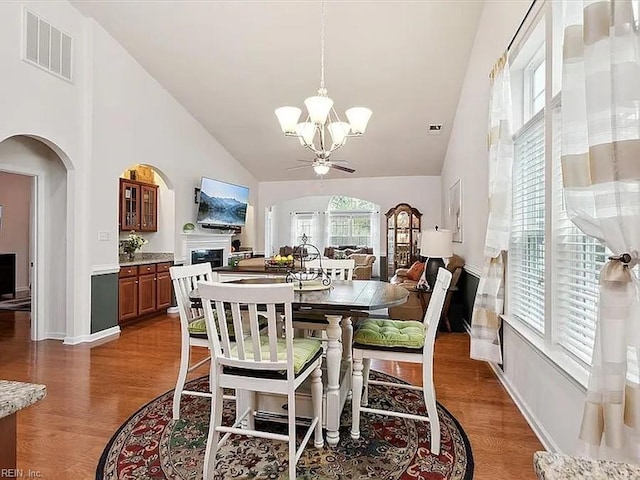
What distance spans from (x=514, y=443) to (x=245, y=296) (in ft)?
5.94

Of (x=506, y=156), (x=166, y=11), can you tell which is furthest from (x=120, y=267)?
(x=506, y=156)

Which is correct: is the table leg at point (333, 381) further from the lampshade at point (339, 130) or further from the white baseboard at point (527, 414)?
the lampshade at point (339, 130)

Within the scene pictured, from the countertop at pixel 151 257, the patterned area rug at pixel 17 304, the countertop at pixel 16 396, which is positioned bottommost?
the patterned area rug at pixel 17 304

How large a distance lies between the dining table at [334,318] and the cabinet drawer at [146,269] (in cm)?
361

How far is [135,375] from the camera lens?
3477 millimetres

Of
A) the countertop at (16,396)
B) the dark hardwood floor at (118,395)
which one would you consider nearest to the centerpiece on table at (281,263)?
the dark hardwood floor at (118,395)

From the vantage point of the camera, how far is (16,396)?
0.80m

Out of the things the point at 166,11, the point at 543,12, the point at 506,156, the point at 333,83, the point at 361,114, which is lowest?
the point at 506,156

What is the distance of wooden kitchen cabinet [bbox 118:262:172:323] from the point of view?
17.4ft

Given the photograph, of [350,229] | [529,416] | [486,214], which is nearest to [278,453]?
[529,416]

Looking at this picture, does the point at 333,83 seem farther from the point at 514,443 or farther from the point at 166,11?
the point at 514,443

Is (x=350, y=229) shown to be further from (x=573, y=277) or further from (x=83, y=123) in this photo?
(x=573, y=277)

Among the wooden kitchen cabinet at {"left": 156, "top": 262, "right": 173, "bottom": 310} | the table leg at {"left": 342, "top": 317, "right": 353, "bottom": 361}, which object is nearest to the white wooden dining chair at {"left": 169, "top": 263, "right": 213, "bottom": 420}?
the table leg at {"left": 342, "top": 317, "right": 353, "bottom": 361}

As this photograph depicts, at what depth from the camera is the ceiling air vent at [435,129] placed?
6.64 metres
